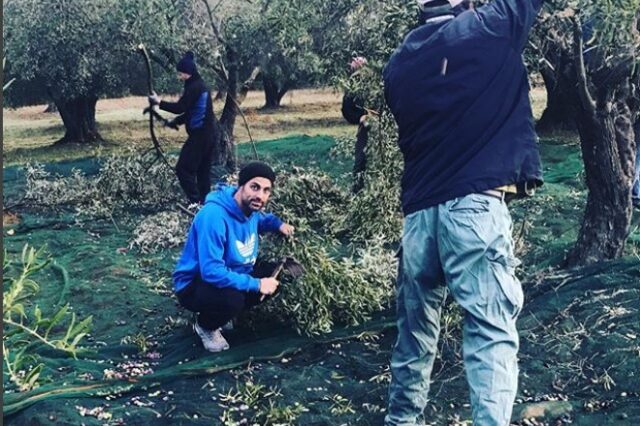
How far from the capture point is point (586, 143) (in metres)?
5.41

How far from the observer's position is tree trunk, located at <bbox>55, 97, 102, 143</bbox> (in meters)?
15.5

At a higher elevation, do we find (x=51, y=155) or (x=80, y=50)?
(x=80, y=50)

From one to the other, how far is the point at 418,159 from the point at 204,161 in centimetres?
575

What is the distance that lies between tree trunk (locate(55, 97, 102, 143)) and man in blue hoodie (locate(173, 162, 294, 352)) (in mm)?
11639

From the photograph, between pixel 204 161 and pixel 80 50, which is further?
pixel 80 50

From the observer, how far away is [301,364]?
4.41m

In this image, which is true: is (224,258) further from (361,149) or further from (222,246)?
(361,149)

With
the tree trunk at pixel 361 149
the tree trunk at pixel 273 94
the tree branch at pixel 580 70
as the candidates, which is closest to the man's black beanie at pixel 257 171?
the tree branch at pixel 580 70

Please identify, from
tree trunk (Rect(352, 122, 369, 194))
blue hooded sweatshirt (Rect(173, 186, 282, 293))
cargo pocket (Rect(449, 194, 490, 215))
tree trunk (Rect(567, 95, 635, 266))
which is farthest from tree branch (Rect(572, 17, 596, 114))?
tree trunk (Rect(352, 122, 369, 194))

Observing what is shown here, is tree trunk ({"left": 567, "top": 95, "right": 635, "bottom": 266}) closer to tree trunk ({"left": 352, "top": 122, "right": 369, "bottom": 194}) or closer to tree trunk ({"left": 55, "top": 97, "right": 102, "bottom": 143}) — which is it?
tree trunk ({"left": 352, "top": 122, "right": 369, "bottom": 194})

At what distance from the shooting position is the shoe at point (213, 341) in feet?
15.3

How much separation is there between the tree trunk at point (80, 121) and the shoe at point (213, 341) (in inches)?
458

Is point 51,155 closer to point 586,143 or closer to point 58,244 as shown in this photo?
point 58,244

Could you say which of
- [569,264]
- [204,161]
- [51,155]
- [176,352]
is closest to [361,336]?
[176,352]
